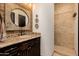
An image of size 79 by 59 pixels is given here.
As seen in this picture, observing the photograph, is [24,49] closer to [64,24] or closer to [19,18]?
[19,18]

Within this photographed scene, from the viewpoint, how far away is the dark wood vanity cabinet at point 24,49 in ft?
5.24

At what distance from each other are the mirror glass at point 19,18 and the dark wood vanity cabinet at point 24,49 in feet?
0.95

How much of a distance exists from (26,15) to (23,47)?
482 mm

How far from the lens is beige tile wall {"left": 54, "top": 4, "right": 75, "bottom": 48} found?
187cm

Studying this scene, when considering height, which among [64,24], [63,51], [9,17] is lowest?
[63,51]

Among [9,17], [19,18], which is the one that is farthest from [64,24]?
[9,17]

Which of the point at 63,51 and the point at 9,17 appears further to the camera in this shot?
the point at 9,17

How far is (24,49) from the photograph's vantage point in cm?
190

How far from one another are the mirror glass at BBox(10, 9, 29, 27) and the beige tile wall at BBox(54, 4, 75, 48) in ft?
1.50

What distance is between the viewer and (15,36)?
2.14 meters

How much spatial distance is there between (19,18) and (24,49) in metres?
0.45

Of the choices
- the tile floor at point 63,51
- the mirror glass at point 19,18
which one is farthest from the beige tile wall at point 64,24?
the mirror glass at point 19,18

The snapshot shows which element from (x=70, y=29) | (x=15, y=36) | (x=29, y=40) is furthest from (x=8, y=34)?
(x=70, y=29)

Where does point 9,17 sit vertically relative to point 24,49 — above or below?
above
